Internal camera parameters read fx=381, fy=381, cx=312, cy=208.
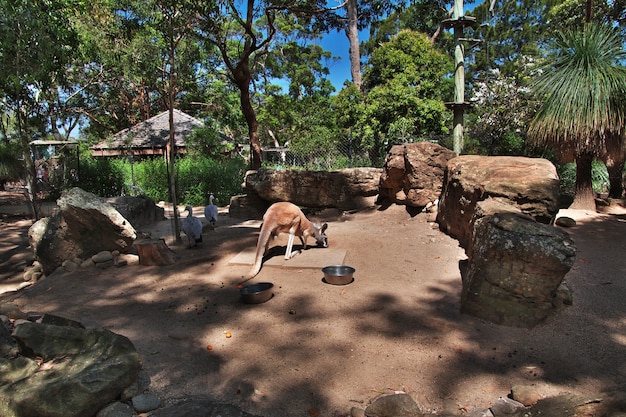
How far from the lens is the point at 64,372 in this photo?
286 cm

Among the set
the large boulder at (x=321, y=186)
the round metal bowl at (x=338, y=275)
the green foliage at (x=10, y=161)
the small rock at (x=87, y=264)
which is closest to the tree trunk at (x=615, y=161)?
the large boulder at (x=321, y=186)

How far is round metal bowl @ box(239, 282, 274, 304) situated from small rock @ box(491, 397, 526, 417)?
2628 mm

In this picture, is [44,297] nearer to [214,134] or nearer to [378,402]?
[378,402]

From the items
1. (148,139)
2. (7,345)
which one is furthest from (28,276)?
(148,139)

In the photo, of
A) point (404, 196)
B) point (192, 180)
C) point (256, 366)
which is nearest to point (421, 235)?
point (404, 196)

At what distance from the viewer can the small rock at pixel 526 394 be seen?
2.73m

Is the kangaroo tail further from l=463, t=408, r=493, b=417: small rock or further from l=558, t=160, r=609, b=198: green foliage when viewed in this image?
l=558, t=160, r=609, b=198: green foliage

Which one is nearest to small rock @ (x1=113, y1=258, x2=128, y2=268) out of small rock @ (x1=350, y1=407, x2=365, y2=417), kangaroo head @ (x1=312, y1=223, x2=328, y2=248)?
kangaroo head @ (x1=312, y1=223, x2=328, y2=248)

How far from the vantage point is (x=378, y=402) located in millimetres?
2734

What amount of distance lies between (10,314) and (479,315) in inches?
193

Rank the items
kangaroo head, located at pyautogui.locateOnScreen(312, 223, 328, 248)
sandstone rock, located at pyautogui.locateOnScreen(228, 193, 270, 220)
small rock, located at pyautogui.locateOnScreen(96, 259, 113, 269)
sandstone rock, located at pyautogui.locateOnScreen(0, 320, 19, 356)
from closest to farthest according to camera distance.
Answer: sandstone rock, located at pyautogui.locateOnScreen(0, 320, 19, 356) → small rock, located at pyautogui.locateOnScreen(96, 259, 113, 269) → kangaroo head, located at pyautogui.locateOnScreen(312, 223, 328, 248) → sandstone rock, located at pyautogui.locateOnScreen(228, 193, 270, 220)

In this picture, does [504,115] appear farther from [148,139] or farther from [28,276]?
[148,139]

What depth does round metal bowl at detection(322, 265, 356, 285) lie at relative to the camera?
16.3 ft

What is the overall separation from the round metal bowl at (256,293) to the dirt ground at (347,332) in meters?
0.09
